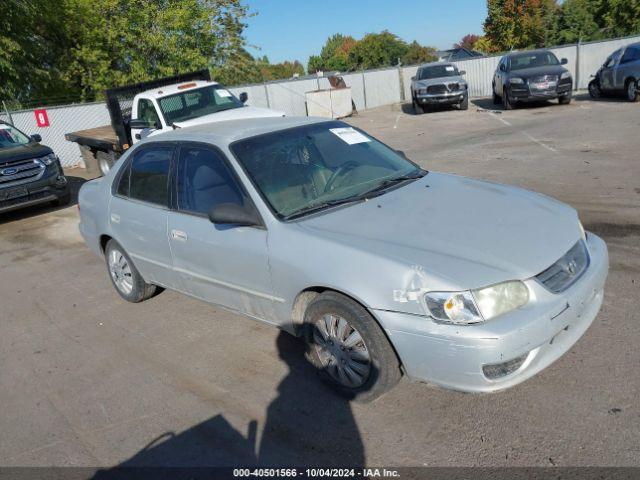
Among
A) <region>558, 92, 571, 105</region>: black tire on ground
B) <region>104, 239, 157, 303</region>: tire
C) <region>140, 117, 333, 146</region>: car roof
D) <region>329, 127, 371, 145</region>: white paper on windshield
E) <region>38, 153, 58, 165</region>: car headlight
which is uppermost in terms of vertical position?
<region>140, 117, 333, 146</region>: car roof

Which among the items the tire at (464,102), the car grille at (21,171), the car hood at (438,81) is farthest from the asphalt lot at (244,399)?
the tire at (464,102)

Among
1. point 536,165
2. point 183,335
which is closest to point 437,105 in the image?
point 536,165

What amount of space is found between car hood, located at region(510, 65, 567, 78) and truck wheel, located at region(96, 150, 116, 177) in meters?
13.0

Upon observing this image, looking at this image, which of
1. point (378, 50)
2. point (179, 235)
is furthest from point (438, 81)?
point (378, 50)

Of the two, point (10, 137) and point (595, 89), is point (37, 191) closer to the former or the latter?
point (10, 137)

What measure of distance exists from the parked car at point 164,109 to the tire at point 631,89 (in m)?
12.0

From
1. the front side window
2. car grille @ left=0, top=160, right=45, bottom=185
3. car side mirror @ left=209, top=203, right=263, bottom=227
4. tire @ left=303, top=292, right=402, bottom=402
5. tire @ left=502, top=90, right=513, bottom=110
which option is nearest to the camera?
tire @ left=303, top=292, right=402, bottom=402

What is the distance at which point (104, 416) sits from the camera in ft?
11.9

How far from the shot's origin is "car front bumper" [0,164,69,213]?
9.86 meters

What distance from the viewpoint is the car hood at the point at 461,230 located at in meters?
3.00

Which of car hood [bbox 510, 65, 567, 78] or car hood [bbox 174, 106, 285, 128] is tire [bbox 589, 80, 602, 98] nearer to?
car hood [bbox 510, 65, 567, 78]

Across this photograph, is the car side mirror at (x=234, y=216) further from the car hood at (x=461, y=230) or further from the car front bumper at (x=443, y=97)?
the car front bumper at (x=443, y=97)

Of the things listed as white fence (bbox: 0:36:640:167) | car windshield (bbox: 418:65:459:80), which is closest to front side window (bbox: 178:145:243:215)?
white fence (bbox: 0:36:640:167)

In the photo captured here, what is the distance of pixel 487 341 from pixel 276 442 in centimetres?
131
